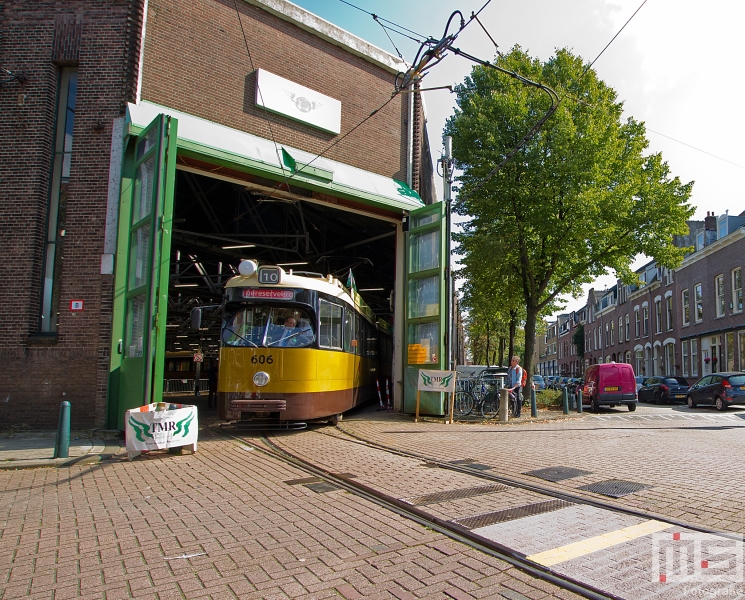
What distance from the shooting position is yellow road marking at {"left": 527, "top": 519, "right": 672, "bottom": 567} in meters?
4.09

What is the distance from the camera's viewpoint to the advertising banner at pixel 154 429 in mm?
8641

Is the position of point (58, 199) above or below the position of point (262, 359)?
above

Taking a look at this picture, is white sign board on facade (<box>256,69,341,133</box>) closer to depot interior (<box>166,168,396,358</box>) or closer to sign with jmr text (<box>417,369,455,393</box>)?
depot interior (<box>166,168,396,358</box>)

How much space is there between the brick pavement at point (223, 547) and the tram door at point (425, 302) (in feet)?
27.4

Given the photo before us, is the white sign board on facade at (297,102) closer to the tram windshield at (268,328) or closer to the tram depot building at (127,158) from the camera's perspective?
the tram depot building at (127,158)

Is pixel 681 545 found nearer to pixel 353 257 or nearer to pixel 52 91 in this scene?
pixel 52 91

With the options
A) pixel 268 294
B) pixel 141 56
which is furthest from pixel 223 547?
pixel 141 56

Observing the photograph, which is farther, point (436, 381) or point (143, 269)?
point (436, 381)

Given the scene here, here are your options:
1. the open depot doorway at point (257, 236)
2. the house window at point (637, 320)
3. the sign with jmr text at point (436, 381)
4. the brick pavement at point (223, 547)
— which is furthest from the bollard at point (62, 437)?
the house window at point (637, 320)

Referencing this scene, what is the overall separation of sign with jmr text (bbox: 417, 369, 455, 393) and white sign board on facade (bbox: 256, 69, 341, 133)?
6.89 metres

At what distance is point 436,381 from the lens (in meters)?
14.0

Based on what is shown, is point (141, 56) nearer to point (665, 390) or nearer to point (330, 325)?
point (330, 325)

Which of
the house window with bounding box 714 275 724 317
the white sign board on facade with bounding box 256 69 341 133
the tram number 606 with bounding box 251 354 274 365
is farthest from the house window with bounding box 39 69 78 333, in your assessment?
the house window with bounding box 714 275 724 317

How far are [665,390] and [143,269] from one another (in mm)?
24417
